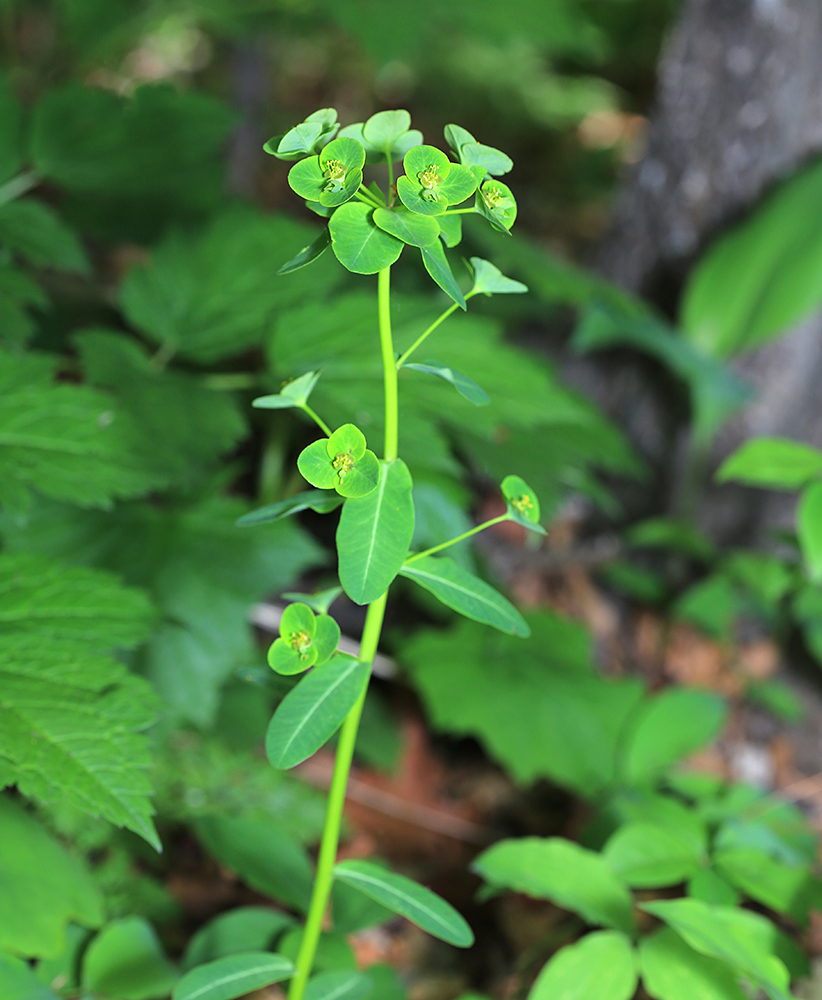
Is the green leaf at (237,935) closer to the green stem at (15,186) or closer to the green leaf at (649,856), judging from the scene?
the green leaf at (649,856)

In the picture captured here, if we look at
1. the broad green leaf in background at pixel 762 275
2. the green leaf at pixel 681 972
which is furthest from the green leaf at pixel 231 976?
the broad green leaf in background at pixel 762 275

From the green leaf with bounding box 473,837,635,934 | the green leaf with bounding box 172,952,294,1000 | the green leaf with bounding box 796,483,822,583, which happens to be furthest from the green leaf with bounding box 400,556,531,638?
the green leaf with bounding box 796,483,822,583

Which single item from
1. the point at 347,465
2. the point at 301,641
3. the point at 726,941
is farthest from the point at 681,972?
the point at 347,465

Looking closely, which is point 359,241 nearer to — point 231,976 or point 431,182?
point 431,182

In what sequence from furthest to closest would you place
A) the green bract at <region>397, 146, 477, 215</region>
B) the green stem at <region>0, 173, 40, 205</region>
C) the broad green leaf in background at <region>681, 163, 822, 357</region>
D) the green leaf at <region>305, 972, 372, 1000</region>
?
the broad green leaf in background at <region>681, 163, 822, 357</region> → the green stem at <region>0, 173, 40, 205</region> → the green leaf at <region>305, 972, 372, 1000</region> → the green bract at <region>397, 146, 477, 215</region>

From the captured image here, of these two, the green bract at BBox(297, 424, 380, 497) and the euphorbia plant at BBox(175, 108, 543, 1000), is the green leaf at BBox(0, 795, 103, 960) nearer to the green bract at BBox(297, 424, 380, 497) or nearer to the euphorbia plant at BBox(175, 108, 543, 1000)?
the euphorbia plant at BBox(175, 108, 543, 1000)
